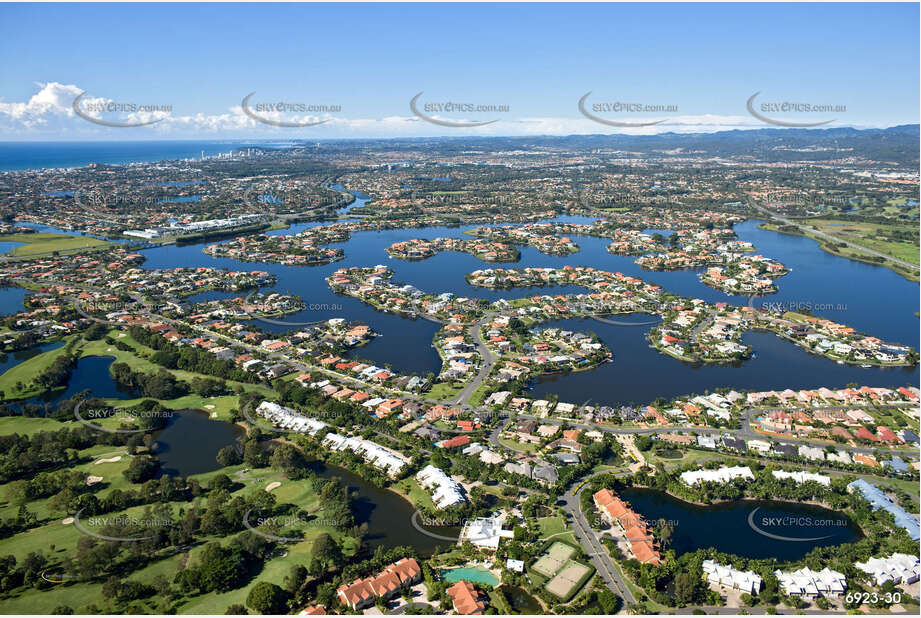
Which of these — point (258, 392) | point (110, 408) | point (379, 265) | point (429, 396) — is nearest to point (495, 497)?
point (429, 396)

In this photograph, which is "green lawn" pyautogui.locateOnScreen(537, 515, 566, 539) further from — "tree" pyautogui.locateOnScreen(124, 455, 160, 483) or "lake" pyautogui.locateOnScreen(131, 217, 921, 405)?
"tree" pyautogui.locateOnScreen(124, 455, 160, 483)

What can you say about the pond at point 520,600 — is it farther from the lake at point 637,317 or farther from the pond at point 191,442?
the pond at point 191,442

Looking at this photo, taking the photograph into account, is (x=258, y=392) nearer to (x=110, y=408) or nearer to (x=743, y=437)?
(x=110, y=408)

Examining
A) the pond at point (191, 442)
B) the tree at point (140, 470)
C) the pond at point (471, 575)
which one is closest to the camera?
the pond at point (471, 575)

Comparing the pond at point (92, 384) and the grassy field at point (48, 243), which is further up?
the grassy field at point (48, 243)

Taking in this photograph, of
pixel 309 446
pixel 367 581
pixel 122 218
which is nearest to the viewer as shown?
pixel 367 581

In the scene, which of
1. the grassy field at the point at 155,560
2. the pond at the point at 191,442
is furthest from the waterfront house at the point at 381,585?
the pond at the point at 191,442
